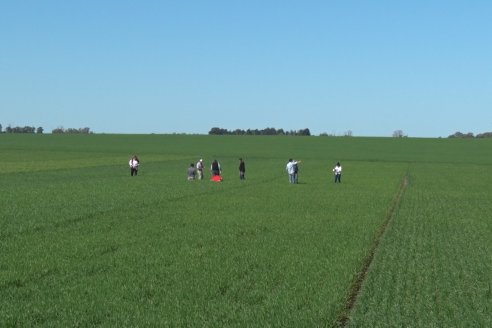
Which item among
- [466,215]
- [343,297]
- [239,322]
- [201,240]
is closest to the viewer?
[239,322]

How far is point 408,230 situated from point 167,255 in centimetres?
857

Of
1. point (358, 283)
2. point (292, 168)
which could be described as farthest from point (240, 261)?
point (292, 168)

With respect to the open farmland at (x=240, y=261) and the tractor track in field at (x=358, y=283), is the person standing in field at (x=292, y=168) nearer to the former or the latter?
the open farmland at (x=240, y=261)

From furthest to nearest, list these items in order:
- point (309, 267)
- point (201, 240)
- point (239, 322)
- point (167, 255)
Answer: point (201, 240) → point (167, 255) → point (309, 267) → point (239, 322)

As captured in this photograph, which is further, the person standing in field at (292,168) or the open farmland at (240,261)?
the person standing in field at (292,168)

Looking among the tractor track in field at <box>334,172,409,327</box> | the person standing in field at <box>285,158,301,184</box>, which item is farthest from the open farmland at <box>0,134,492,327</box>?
the person standing in field at <box>285,158,301,184</box>

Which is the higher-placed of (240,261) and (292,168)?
(292,168)

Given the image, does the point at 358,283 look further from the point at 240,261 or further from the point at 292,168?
the point at 292,168

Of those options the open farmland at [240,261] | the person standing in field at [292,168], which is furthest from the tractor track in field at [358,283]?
the person standing in field at [292,168]

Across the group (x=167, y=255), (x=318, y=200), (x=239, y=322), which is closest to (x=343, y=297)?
(x=239, y=322)

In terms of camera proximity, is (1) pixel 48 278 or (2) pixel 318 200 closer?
(1) pixel 48 278

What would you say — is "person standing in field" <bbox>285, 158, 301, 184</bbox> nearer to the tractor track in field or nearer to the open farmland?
the open farmland

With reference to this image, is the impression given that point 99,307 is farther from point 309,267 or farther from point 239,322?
point 309,267

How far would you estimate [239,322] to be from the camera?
9797 mm
